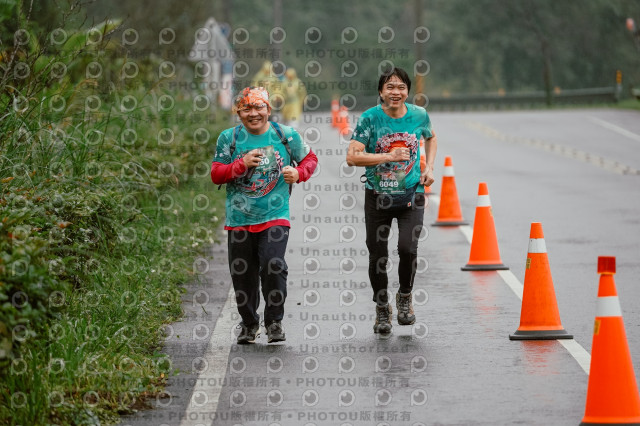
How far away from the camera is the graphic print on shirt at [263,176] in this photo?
8.94 m

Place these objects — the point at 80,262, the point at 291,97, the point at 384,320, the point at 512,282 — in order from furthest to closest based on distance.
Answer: the point at 291,97
the point at 512,282
the point at 80,262
the point at 384,320

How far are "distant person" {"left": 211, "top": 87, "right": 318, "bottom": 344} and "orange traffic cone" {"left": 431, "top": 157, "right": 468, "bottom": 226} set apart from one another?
23.5ft

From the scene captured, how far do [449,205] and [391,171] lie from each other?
714 centimetres

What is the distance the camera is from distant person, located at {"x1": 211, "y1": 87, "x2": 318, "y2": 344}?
891cm

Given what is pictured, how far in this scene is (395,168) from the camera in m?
9.30

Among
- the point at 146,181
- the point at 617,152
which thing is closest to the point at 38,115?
the point at 146,181

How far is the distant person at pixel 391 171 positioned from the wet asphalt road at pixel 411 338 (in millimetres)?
465

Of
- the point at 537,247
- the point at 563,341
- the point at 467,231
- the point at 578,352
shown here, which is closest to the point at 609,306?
the point at 578,352

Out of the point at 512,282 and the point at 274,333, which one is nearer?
the point at 274,333

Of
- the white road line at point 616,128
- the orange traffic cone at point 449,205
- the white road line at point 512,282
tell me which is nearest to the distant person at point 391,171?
the white road line at point 512,282

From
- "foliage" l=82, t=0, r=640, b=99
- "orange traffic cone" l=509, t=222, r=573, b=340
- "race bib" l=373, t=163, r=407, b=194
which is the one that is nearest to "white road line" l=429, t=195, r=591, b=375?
"orange traffic cone" l=509, t=222, r=573, b=340

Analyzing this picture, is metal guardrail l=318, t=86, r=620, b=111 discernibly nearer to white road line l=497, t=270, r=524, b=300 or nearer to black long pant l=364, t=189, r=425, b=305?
white road line l=497, t=270, r=524, b=300

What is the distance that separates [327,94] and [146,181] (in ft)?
199

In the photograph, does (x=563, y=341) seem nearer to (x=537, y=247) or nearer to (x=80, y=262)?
(x=537, y=247)
